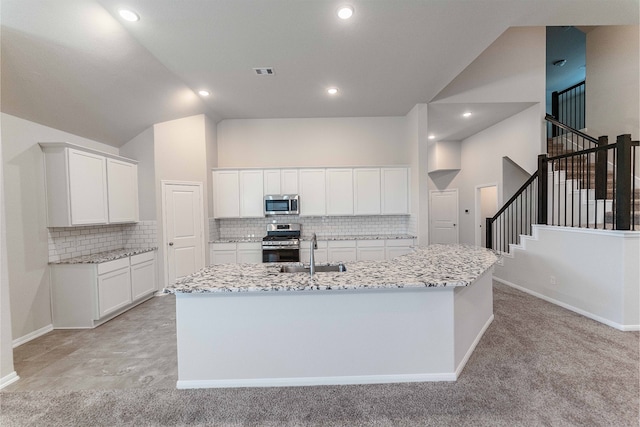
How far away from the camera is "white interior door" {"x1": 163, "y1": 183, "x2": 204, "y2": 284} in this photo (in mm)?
4566

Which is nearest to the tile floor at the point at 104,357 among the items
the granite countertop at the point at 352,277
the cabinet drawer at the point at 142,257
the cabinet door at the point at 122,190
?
the cabinet drawer at the point at 142,257

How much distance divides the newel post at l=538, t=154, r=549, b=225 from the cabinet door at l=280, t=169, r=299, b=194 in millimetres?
4027

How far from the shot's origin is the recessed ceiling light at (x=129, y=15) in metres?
2.42

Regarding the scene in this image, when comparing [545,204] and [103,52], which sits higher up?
[103,52]

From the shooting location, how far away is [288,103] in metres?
4.70

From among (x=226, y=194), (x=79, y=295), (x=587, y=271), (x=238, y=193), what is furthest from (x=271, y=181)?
(x=587, y=271)

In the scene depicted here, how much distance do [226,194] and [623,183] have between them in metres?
5.65

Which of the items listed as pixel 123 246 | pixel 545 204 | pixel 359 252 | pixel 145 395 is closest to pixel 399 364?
pixel 145 395

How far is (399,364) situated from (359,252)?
2.88m

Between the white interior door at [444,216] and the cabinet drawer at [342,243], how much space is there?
3967 mm

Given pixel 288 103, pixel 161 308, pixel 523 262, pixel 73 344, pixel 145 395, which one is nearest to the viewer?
pixel 145 395

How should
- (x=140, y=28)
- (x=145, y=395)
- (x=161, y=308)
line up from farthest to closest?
(x=161, y=308)
(x=140, y=28)
(x=145, y=395)

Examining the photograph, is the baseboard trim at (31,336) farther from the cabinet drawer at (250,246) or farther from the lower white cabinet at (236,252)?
the cabinet drawer at (250,246)

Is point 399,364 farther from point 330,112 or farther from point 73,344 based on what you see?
point 330,112
